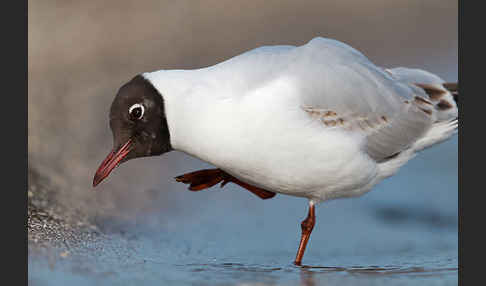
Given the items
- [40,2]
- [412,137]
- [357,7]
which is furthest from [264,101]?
[357,7]

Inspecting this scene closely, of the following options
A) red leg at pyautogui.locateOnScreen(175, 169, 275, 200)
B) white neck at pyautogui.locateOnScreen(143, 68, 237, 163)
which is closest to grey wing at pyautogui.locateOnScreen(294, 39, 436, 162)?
white neck at pyautogui.locateOnScreen(143, 68, 237, 163)

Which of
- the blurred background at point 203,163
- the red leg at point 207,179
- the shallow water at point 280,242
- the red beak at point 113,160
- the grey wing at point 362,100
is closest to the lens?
the shallow water at point 280,242

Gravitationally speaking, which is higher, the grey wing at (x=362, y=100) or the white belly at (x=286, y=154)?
the grey wing at (x=362, y=100)

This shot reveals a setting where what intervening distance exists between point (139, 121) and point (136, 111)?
6cm

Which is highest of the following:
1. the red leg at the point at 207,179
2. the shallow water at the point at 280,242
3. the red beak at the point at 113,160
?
the red beak at the point at 113,160

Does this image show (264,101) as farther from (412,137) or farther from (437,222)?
(437,222)

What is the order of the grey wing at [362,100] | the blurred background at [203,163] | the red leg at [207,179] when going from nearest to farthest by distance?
1. the grey wing at [362,100]
2. the red leg at [207,179]
3. the blurred background at [203,163]

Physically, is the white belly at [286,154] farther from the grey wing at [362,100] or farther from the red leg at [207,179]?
the red leg at [207,179]

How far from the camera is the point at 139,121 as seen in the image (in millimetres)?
4480

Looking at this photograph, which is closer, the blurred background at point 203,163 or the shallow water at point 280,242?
the shallow water at point 280,242

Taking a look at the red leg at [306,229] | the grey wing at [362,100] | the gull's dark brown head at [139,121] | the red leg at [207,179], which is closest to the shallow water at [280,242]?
the red leg at [306,229]

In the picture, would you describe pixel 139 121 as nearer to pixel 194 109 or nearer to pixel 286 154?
pixel 194 109

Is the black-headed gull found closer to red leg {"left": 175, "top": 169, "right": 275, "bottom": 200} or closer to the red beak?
the red beak

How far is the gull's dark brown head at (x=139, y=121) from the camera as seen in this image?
4.47 metres
